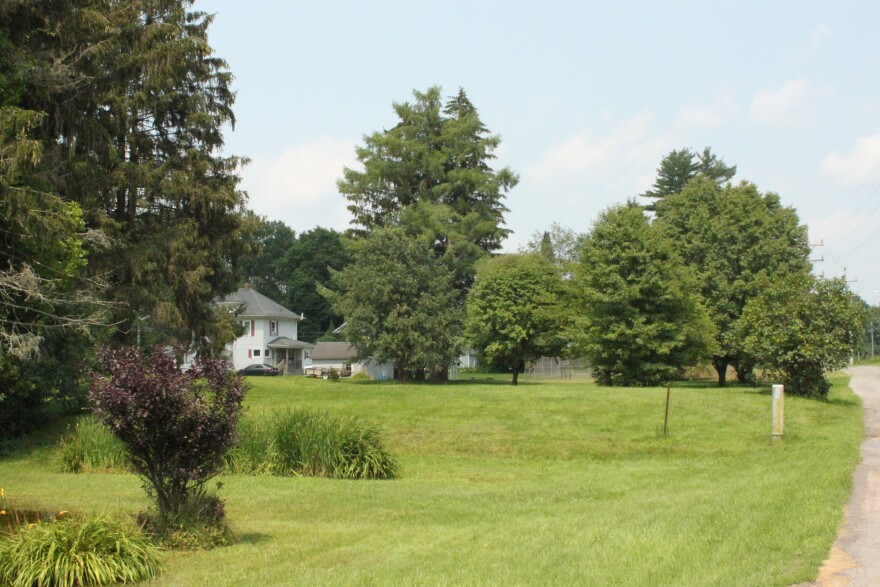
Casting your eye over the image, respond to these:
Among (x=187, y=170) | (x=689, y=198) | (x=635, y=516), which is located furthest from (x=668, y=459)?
(x=689, y=198)

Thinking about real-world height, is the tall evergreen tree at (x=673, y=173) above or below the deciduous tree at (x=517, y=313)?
above

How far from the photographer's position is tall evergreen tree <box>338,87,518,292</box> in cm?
5994

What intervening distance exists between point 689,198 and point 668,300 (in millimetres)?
9155

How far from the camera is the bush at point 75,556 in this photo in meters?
7.79

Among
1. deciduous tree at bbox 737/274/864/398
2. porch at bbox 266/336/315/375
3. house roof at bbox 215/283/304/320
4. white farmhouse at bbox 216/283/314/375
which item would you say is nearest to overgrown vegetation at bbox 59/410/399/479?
deciduous tree at bbox 737/274/864/398

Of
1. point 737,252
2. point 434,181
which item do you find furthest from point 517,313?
point 434,181

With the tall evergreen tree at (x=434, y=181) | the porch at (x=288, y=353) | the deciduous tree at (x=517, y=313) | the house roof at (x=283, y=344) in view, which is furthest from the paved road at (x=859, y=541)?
the porch at (x=288, y=353)

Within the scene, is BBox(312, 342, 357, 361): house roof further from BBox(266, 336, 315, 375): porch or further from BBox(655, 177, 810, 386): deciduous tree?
BBox(655, 177, 810, 386): deciduous tree

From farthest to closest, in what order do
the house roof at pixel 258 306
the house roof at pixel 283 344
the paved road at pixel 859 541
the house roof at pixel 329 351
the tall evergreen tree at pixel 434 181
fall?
the house roof at pixel 258 306, the house roof at pixel 283 344, the house roof at pixel 329 351, the tall evergreen tree at pixel 434 181, the paved road at pixel 859 541

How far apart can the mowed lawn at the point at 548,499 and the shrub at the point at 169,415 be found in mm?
895

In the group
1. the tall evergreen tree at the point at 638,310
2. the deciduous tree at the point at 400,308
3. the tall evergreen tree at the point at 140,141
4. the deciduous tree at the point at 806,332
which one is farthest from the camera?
the deciduous tree at the point at 400,308

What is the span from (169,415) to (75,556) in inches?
69.1

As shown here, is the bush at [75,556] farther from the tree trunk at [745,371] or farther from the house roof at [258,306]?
the house roof at [258,306]

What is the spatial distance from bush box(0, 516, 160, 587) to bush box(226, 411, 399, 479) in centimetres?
914
